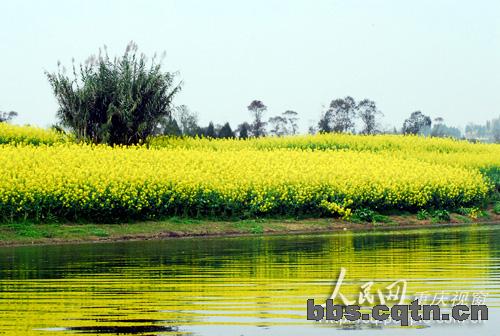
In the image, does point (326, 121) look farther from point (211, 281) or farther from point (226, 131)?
point (211, 281)

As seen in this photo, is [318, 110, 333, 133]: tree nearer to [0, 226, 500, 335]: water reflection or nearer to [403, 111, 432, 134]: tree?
[403, 111, 432, 134]: tree

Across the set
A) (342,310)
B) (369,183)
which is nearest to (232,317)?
(342,310)

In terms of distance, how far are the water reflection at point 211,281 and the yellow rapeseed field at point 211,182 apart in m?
4.53

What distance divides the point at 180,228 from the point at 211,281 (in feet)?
43.4

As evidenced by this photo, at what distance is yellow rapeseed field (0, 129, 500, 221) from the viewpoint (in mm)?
25109

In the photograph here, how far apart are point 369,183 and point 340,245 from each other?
12.1 metres

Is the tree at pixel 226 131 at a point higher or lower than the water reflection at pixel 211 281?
higher

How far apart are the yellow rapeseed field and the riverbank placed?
574 millimetres

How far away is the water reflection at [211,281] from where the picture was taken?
8703 mm

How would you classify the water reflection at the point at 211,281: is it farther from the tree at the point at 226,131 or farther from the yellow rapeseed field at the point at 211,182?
the tree at the point at 226,131

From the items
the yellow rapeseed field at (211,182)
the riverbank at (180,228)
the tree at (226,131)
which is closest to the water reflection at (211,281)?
the riverbank at (180,228)

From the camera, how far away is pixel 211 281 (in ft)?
39.7

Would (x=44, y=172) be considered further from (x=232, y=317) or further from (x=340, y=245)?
(x=232, y=317)

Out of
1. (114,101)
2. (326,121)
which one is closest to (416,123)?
(326,121)
